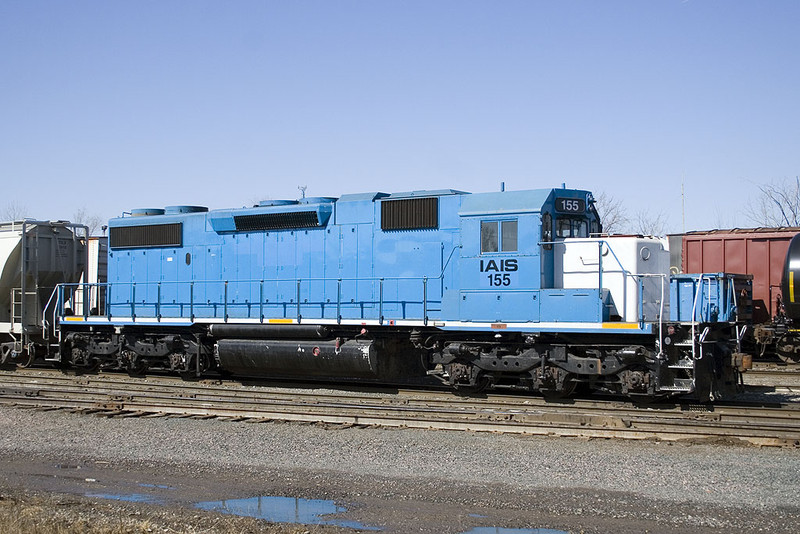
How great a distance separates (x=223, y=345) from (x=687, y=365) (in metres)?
7.94

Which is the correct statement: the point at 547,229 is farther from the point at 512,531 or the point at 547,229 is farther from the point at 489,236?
the point at 512,531

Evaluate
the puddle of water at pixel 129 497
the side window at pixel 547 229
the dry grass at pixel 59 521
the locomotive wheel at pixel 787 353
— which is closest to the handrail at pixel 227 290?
the side window at pixel 547 229

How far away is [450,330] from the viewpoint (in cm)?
1272

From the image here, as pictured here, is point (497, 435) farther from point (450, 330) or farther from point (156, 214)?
point (156, 214)

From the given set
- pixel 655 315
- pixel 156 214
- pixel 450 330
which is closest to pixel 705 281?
pixel 655 315

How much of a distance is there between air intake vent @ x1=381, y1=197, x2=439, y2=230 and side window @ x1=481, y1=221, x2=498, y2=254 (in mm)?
989

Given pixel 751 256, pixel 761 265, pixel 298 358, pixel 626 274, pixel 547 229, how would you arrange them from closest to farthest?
pixel 626 274
pixel 547 229
pixel 298 358
pixel 761 265
pixel 751 256

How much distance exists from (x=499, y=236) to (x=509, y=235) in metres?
0.18

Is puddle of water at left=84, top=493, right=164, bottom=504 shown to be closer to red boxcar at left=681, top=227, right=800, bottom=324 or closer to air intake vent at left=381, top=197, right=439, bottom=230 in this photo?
air intake vent at left=381, top=197, right=439, bottom=230

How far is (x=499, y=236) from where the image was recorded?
40.4 feet

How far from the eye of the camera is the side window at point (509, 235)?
12148 millimetres

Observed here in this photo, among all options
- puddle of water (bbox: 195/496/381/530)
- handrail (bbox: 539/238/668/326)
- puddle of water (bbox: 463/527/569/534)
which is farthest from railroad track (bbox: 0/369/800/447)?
puddle of water (bbox: 463/527/569/534)

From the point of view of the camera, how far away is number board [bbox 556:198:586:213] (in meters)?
12.2

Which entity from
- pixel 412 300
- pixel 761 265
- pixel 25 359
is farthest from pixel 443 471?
pixel 761 265
